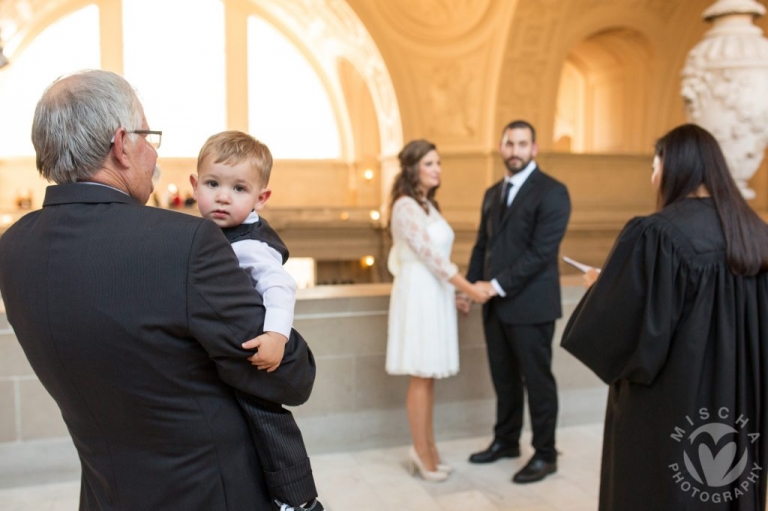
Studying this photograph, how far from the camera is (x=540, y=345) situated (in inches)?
169

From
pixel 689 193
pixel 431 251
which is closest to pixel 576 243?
pixel 431 251

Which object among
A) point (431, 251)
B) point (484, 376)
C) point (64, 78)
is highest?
point (64, 78)

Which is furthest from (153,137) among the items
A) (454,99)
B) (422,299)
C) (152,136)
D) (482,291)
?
(454,99)

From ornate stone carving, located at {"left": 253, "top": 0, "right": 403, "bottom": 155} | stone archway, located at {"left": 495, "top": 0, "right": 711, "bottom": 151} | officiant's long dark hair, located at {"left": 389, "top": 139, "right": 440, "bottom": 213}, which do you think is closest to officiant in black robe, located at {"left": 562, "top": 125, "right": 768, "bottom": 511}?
officiant's long dark hair, located at {"left": 389, "top": 139, "right": 440, "bottom": 213}

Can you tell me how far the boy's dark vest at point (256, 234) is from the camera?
1967mm

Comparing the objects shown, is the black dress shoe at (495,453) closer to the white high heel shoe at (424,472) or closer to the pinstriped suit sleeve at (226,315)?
the white high heel shoe at (424,472)

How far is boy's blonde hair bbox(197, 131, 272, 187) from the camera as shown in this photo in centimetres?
202

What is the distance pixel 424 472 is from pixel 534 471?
661 millimetres

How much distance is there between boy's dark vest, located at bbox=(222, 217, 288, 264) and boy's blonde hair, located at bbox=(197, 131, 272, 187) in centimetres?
13

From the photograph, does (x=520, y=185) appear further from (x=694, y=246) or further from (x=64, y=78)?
(x=64, y=78)

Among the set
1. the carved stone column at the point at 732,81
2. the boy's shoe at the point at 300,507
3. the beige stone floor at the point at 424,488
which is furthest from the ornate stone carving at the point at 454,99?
the boy's shoe at the point at 300,507

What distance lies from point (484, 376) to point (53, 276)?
391 cm

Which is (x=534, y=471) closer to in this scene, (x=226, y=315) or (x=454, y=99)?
(x=226, y=315)

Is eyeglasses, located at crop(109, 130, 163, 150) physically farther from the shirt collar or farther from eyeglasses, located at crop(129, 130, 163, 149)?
the shirt collar
